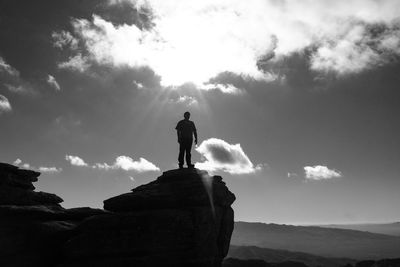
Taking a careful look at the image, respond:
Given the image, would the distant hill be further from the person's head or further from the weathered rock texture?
the person's head

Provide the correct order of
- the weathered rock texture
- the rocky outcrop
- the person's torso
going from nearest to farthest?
the weathered rock texture, the rocky outcrop, the person's torso

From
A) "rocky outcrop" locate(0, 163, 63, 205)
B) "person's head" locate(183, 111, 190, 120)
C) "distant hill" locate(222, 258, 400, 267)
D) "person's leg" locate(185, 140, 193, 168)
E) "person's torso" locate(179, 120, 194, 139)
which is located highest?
"person's head" locate(183, 111, 190, 120)

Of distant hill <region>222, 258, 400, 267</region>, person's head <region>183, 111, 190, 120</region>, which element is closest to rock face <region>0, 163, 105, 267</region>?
person's head <region>183, 111, 190, 120</region>

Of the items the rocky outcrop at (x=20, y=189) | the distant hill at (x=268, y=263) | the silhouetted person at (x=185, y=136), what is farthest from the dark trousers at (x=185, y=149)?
the distant hill at (x=268, y=263)

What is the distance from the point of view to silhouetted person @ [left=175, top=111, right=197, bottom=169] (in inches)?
1297

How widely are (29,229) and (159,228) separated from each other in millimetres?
9430

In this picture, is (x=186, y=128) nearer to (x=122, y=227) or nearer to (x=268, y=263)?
(x=122, y=227)

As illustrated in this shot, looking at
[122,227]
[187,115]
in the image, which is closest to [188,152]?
[187,115]

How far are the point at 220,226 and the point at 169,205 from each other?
21.3 ft

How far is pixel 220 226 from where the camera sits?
109 ft

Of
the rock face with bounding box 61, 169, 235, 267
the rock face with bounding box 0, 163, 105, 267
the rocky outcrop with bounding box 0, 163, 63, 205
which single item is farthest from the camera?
the rocky outcrop with bounding box 0, 163, 63, 205

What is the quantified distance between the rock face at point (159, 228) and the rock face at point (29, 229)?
1590mm

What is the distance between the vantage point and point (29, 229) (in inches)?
1025

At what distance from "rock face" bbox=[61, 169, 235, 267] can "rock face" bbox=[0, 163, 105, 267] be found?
5.22 feet
